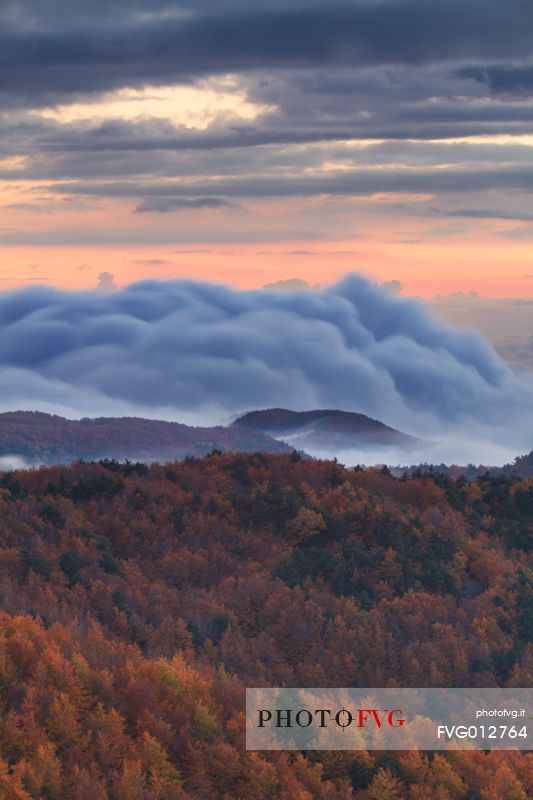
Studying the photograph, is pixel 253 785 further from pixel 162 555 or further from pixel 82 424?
pixel 82 424

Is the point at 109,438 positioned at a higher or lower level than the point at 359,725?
higher

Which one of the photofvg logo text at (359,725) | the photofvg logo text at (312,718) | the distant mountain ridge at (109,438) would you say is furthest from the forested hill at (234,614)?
the distant mountain ridge at (109,438)

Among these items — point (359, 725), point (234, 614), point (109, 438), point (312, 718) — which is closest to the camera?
point (312, 718)

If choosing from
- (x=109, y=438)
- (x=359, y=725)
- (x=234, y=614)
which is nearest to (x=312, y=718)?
(x=359, y=725)

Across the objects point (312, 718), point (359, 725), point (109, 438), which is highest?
point (109, 438)

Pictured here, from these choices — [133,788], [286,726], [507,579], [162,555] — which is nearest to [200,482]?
[162,555]

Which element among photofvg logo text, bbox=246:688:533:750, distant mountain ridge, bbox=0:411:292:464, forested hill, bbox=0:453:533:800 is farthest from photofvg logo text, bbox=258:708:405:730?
distant mountain ridge, bbox=0:411:292:464

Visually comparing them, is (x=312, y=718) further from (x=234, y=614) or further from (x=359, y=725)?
(x=234, y=614)

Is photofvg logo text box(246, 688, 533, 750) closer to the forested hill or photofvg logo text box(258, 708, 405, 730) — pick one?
photofvg logo text box(258, 708, 405, 730)
